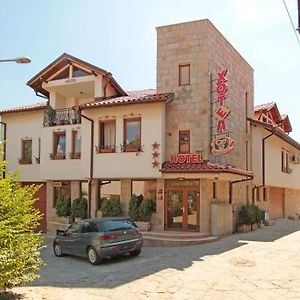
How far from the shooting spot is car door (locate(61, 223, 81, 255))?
1432 cm

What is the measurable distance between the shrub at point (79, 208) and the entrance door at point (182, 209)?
4.95m

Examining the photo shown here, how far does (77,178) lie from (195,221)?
7.31 m

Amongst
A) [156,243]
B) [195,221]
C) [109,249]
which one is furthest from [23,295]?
[195,221]

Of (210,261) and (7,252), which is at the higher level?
(7,252)

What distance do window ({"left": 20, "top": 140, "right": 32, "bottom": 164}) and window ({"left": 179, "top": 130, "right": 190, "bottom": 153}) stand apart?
34.5 feet

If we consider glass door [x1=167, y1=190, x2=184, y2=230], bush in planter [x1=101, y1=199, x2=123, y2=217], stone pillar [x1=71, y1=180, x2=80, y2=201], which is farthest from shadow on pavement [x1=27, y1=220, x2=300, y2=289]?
stone pillar [x1=71, y1=180, x2=80, y2=201]

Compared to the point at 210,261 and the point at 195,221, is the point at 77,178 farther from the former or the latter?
the point at 210,261

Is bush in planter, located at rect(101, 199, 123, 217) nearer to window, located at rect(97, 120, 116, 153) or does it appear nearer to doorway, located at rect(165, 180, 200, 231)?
doorway, located at rect(165, 180, 200, 231)

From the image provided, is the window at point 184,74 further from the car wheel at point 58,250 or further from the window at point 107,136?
the car wheel at point 58,250

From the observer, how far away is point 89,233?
13680mm

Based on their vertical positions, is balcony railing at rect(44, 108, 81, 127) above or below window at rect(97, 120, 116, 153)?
above

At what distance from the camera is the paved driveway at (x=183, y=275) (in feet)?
29.8

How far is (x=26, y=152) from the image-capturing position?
81.8ft

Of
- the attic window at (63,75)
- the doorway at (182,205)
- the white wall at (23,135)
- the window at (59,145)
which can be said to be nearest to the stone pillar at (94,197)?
the window at (59,145)
